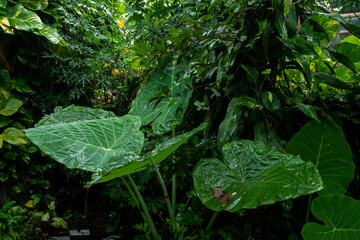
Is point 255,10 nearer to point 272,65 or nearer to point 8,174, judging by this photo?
point 272,65

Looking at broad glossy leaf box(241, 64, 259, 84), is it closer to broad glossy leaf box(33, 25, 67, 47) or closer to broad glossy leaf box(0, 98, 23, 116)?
broad glossy leaf box(33, 25, 67, 47)

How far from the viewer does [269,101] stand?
1.07 meters

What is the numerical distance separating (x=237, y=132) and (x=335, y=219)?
20.0 inches

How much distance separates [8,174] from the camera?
6.08 ft

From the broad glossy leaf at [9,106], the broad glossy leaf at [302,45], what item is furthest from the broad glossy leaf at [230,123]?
the broad glossy leaf at [9,106]

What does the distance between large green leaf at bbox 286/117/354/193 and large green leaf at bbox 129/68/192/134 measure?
1.80ft

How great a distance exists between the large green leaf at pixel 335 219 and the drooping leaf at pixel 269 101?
15.4 inches

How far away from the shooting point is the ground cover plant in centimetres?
88

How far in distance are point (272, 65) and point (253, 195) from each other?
0.65 m

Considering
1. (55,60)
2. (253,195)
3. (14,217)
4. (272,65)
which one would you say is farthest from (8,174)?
(272,65)

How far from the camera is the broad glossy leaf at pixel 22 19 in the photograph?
1.67 meters

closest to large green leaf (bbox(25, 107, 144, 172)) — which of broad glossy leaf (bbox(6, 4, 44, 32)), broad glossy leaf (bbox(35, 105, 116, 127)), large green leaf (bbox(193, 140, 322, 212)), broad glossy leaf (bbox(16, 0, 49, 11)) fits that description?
broad glossy leaf (bbox(35, 105, 116, 127))

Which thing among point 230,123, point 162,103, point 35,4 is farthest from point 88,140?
point 35,4

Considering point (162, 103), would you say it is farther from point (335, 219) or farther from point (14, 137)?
point (14, 137)
